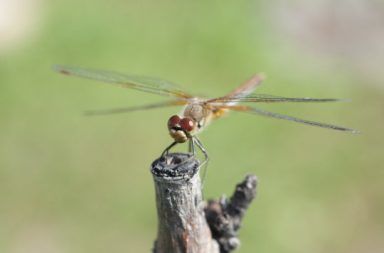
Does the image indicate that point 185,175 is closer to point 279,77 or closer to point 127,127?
point 127,127

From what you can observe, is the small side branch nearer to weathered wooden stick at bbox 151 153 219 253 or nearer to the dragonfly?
weathered wooden stick at bbox 151 153 219 253

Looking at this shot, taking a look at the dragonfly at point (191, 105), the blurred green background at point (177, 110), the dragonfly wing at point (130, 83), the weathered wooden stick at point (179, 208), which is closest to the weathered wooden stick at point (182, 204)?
the weathered wooden stick at point (179, 208)

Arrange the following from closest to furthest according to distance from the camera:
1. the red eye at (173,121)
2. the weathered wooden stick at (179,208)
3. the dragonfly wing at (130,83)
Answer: the weathered wooden stick at (179,208)
the red eye at (173,121)
the dragonfly wing at (130,83)

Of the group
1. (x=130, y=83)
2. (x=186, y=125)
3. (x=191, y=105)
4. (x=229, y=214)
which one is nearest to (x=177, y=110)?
(x=130, y=83)

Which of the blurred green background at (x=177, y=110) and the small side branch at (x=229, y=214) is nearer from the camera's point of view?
the small side branch at (x=229, y=214)

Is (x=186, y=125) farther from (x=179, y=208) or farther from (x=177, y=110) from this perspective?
(x=177, y=110)

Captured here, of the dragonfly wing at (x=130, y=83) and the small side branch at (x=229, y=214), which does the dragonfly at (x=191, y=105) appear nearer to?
the dragonfly wing at (x=130, y=83)
